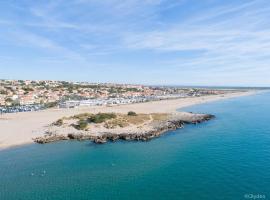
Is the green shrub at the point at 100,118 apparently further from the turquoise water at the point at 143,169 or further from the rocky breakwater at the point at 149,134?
the turquoise water at the point at 143,169

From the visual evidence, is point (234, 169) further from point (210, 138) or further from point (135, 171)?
point (210, 138)

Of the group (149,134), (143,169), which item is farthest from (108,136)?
(143,169)

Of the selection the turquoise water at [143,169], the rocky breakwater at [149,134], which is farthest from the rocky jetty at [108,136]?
A: the turquoise water at [143,169]

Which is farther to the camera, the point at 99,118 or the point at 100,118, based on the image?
the point at 100,118

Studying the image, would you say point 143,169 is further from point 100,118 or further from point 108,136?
point 100,118

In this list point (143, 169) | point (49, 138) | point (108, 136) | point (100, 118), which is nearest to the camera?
point (143, 169)

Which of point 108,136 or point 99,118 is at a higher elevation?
point 99,118

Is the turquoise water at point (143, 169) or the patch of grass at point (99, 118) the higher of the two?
the patch of grass at point (99, 118)

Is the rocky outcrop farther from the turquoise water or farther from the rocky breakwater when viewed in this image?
the rocky breakwater

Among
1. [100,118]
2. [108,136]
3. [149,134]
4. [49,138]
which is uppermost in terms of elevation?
[100,118]
